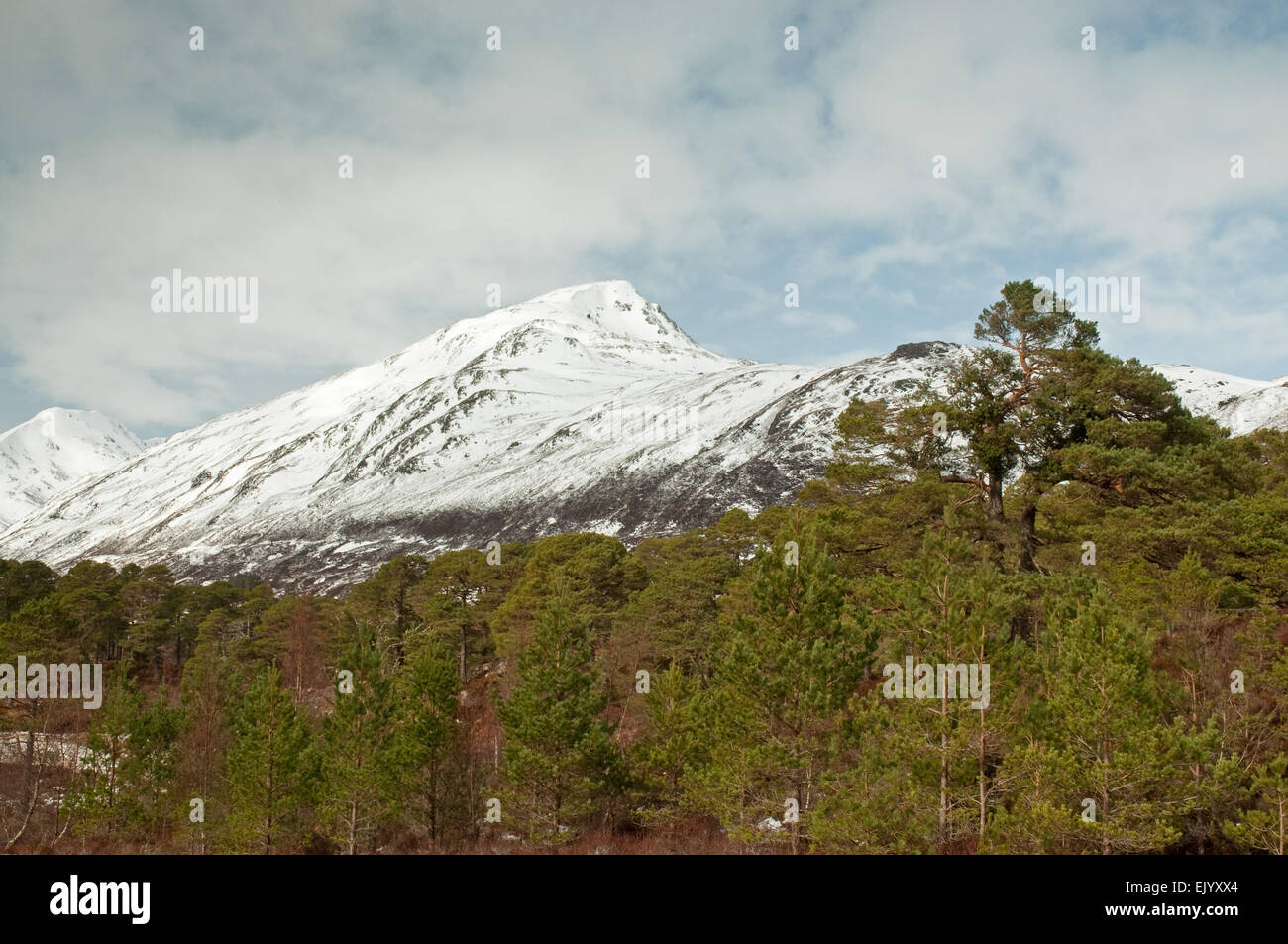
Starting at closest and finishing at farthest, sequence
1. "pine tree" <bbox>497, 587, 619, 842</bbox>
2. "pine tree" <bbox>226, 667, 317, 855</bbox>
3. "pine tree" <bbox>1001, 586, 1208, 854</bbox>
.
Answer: "pine tree" <bbox>1001, 586, 1208, 854</bbox>, "pine tree" <bbox>497, 587, 619, 842</bbox>, "pine tree" <bbox>226, 667, 317, 855</bbox>

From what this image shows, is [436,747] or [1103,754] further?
[436,747]

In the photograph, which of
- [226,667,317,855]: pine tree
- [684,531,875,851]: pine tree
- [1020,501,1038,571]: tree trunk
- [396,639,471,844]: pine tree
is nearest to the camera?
[684,531,875,851]: pine tree

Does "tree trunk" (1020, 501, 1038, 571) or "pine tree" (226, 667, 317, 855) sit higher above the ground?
"tree trunk" (1020, 501, 1038, 571)

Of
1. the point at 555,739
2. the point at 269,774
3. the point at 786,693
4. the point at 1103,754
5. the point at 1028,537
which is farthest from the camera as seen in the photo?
the point at 269,774

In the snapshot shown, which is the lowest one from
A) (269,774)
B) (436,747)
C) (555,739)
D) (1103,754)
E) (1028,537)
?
(269,774)

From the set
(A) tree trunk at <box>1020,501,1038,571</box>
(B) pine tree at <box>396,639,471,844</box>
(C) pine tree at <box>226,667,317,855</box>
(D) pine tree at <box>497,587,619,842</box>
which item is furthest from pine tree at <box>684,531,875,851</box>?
(C) pine tree at <box>226,667,317,855</box>

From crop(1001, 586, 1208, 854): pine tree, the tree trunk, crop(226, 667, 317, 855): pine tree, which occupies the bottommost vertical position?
crop(226, 667, 317, 855): pine tree

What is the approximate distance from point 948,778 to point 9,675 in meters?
41.9

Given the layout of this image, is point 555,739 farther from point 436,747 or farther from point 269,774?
point 269,774

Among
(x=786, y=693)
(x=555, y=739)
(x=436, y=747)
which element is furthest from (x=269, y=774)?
(x=786, y=693)

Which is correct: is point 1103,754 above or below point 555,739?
above

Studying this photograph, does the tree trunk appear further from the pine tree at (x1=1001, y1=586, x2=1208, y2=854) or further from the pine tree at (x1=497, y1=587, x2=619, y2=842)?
the pine tree at (x1=497, y1=587, x2=619, y2=842)

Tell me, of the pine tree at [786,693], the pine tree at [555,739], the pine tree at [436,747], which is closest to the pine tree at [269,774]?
the pine tree at [436,747]
